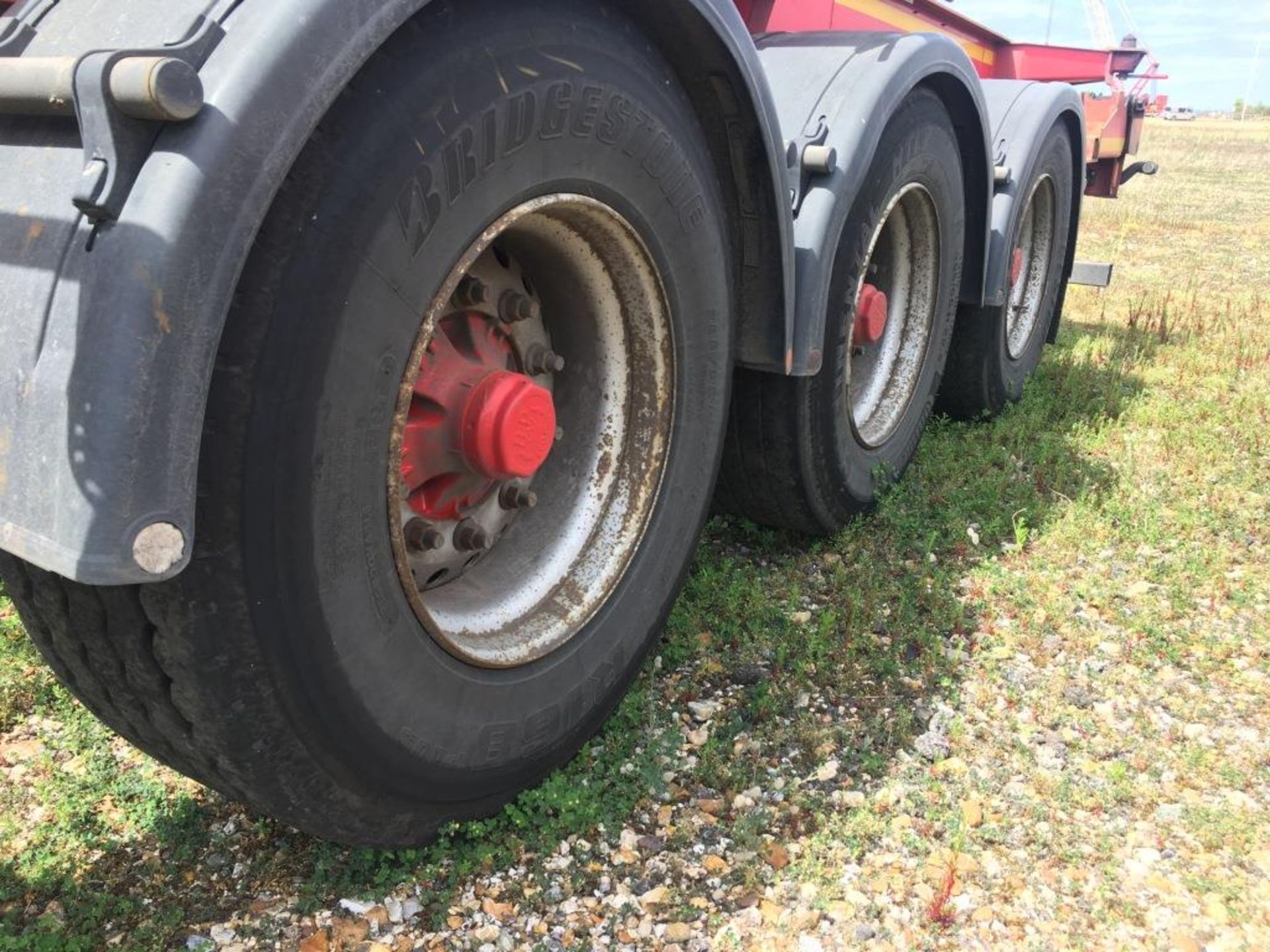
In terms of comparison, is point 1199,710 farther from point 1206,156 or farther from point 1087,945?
point 1206,156

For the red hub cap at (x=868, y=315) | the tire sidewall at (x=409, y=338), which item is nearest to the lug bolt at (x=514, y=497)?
the tire sidewall at (x=409, y=338)

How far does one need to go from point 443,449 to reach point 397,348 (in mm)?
427

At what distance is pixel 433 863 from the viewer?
1770 mm

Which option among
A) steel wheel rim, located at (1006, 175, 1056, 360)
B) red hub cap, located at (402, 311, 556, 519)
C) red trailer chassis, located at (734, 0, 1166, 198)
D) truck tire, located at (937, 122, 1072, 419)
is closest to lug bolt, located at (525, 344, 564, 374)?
red hub cap, located at (402, 311, 556, 519)

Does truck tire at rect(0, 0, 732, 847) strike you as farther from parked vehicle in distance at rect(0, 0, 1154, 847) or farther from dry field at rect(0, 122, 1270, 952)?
dry field at rect(0, 122, 1270, 952)

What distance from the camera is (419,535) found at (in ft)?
6.05

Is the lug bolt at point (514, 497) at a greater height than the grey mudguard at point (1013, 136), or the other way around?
the grey mudguard at point (1013, 136)

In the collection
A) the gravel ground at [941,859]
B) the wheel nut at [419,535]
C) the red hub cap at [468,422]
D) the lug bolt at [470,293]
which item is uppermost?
the lug bolt at [470,293]

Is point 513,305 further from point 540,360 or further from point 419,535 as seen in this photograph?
point 419,535

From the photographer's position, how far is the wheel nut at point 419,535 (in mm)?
1842

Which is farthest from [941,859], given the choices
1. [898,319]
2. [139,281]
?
[898,319]

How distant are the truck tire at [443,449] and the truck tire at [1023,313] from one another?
6.67 feet

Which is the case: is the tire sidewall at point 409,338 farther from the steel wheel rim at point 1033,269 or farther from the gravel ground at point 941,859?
the steel wheel rim at point 1033,269

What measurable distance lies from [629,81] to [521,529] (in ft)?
2.87
